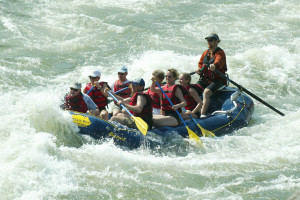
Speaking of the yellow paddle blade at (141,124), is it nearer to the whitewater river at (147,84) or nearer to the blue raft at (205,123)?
the blue raft at (205,123)

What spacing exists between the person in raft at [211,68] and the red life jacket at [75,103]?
85.7 inches

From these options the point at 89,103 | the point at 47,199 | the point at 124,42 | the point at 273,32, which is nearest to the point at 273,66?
the point at 273,32

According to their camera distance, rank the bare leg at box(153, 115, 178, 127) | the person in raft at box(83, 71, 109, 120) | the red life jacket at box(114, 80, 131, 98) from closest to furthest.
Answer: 1. the bare leg at box(153, 115, 178, 127)
2. the person in raft at box(83, 71, 109, 120)
3. the red life jacket at box(114, 80, 131, 98)

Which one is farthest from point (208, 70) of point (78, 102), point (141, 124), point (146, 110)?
point (78, 102)

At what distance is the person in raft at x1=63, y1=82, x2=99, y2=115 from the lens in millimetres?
7266

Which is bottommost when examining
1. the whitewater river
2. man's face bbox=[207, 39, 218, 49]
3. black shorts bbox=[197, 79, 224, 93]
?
the whitewater river

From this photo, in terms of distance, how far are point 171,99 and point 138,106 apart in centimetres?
71

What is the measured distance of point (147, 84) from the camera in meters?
10.7

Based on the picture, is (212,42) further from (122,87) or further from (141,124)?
(141,124)

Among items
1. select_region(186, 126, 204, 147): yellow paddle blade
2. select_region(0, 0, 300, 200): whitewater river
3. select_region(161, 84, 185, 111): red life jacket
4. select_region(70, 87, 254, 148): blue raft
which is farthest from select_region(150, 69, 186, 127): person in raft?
select_region(0, 0, 300, 200): whitewater river

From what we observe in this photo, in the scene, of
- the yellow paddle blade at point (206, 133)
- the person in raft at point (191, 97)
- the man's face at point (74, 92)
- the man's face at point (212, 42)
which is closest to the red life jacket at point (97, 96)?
the man's face at point (74, 92)

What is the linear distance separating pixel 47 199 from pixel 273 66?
26.5ft

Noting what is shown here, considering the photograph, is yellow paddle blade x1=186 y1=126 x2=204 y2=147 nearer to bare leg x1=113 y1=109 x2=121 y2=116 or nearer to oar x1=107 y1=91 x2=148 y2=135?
oar x1=107 y1=91 x2=148 y2=135

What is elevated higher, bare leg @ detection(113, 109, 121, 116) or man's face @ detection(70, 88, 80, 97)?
man's face @ detection(70, 88, 80, 97)
